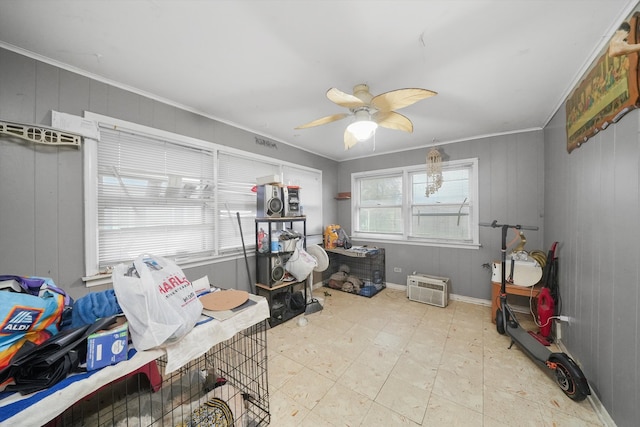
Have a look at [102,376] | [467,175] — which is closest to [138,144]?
[102,376]

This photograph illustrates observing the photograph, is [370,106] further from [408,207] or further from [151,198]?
[408,207]

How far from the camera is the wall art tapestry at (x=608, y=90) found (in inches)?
47.7

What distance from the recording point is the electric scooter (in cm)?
166

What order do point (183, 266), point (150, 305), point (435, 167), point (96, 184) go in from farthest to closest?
point (435, 167) < point (183, 266) < point (96, 184) < point (150, 305)

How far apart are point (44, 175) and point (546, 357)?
430cm

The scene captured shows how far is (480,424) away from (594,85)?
252 cm

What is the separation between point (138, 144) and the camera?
2.21 meters

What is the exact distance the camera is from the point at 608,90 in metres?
1.49

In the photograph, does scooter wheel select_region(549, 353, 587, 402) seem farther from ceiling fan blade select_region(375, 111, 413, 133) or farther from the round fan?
the round fan

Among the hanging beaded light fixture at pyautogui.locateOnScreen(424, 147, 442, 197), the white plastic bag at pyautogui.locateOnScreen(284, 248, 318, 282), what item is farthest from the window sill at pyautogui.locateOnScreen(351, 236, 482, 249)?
the white plastic bag at pyautogui.locateOnScreen(284, 248, 318, 282)

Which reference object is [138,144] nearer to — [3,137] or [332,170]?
[3,137]

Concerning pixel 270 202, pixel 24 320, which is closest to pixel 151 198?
pixel 270 202

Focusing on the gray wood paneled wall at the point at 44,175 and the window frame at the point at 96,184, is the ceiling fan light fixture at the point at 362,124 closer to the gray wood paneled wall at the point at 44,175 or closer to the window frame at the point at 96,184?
the window frame at the point at 96,184

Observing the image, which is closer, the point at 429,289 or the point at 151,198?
the point at 151,198
